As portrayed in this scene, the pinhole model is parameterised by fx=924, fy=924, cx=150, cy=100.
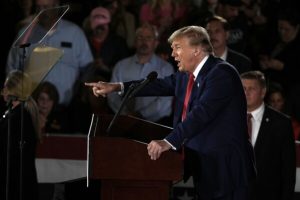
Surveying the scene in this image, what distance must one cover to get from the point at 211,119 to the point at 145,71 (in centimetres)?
372

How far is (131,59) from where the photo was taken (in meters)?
9.32

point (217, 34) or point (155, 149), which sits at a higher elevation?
point (217, 34)

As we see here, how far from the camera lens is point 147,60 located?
9266 millimetres

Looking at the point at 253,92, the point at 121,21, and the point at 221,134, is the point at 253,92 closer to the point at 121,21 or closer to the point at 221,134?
the point at 221,134

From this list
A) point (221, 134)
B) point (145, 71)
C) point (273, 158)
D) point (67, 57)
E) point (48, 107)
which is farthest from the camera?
→ point (67, 57)

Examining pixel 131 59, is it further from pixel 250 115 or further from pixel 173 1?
pixel 250 115

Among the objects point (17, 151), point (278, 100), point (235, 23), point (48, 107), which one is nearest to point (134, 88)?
point (17, 151)

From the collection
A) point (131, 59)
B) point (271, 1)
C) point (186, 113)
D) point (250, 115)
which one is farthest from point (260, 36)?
point (186, 113)

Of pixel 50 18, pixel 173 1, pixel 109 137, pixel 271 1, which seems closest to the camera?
pixel 109 137

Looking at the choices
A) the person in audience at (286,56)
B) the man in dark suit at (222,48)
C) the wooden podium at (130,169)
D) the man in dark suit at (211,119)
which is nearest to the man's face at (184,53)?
the man in dark suit at (211,119)

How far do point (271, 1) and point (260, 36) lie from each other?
25.0 inches

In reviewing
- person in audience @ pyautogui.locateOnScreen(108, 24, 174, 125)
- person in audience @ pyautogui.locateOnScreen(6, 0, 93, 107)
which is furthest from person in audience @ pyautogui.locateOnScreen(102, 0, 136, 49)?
person in audience @ pyautogui.locateOnScreen(108, 24, 174, 125)

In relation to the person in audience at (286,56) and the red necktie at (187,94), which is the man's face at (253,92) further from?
the person in audience at (286,56)

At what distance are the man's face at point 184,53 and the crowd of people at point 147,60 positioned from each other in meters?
1.37
